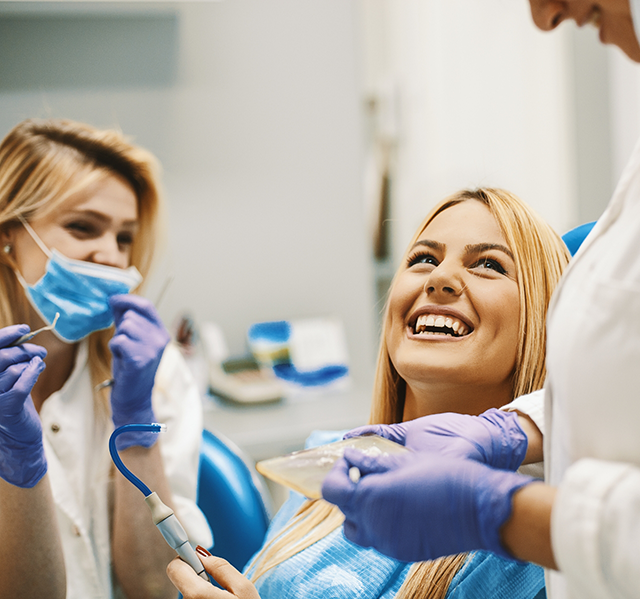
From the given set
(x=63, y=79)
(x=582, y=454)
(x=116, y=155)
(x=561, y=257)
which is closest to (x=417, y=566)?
(x=582, y=454)

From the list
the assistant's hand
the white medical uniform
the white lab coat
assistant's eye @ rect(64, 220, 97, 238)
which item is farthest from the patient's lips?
assistant's eye @ rect(64, 220, 97, 238)

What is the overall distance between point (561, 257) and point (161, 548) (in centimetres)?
95

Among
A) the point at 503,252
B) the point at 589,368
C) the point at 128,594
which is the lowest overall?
the point at 128,594

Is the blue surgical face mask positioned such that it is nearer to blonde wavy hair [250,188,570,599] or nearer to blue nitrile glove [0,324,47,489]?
blue nitrile glove [0,324,47,489]

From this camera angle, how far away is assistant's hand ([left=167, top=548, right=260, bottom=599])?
801mm

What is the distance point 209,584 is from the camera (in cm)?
81

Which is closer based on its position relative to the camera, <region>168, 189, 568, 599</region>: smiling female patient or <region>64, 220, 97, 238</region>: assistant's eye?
→ <region>168, 189, 568, 599</region>: smiling female patient

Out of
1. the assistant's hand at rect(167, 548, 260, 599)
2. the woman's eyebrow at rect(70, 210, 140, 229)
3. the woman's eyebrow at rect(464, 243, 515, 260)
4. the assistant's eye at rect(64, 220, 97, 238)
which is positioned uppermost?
the woman's eyebrow at rect(70, 210, 140, 229)

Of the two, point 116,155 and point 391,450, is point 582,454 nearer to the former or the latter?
point 391,450

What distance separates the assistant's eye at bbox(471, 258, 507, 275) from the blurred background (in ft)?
3.60

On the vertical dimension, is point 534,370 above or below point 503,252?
below

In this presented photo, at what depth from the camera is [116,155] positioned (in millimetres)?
1287

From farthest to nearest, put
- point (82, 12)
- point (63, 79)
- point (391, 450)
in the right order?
point (82, 12)
point (63, 79)
point (391, 450)

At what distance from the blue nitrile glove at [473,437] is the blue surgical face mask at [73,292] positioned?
Result: 0.67 meters
